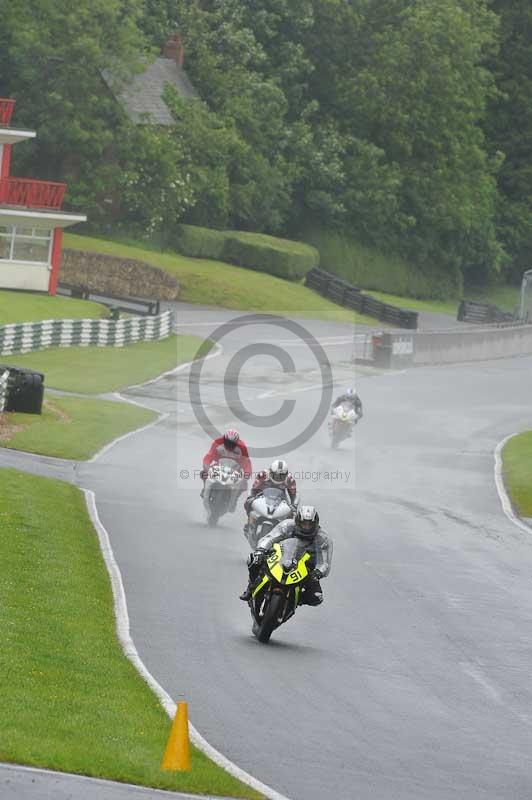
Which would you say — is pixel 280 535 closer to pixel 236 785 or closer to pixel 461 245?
pixel 236 785

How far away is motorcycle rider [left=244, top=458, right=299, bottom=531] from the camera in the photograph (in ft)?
72.4

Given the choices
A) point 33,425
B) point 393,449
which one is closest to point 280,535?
point 33,425

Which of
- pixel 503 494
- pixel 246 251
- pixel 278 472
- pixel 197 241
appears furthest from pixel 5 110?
pixel 278 472

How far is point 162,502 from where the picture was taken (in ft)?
93.7

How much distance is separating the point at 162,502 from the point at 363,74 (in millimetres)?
70370

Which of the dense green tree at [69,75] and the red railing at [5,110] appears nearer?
the red railing at [5,110]

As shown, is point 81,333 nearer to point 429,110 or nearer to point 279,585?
point 279,585

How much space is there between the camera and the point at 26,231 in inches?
2552

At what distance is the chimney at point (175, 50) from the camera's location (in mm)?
87688

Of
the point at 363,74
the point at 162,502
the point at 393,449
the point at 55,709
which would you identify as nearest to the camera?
the point at 55,709

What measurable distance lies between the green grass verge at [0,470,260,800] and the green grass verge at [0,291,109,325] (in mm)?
34086

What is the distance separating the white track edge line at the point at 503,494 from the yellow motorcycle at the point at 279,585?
41.8 feet

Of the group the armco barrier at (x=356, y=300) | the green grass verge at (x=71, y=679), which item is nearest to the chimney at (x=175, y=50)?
the armco barrier at (x=356, y=300)

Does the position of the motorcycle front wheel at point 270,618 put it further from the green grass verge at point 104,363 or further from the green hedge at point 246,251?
the green hedge at point 246,251
